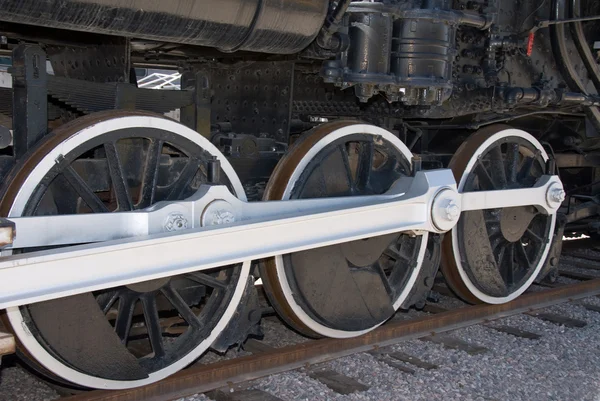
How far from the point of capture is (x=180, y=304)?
363 cm

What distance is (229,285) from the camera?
373cm

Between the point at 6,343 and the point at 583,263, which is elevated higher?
the point at 6,343

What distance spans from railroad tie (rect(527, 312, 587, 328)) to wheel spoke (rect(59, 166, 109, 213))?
302 cm

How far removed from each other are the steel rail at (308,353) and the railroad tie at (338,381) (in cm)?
13

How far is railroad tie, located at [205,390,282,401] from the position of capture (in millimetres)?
3504

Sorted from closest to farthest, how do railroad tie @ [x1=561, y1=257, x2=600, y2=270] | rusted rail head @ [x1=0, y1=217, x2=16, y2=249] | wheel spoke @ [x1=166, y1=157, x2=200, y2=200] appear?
rusted rail head @ [x1=0, y1=217, x2=16, y2=249] < wheel spoke @ [x1=166, y1=157, x2=200, y2=200] < railroad tie @ [x1=561, y1=257, x2=600, y2=270]

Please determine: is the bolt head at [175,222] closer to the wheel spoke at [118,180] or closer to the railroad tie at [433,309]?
the wheel spoke at [118,180]

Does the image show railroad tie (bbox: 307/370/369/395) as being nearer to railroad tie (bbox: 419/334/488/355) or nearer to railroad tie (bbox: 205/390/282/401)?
railroad tie (bbox: 205/390/282/401)

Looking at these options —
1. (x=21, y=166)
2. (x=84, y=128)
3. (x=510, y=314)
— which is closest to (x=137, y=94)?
(x=84, y=128)

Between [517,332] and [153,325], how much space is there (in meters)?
2.30

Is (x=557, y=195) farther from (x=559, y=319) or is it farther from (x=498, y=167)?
(x=559, y=319)

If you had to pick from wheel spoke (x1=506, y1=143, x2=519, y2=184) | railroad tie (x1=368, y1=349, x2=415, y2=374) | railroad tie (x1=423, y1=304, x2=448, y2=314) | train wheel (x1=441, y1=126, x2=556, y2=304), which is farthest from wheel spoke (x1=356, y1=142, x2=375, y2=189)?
Answer: wheel spoke (x1=506, y1=143, x2=519, y2=184)

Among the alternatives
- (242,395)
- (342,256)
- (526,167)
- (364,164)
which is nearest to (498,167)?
(526,167)

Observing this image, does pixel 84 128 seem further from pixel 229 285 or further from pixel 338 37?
pixel 338 37
